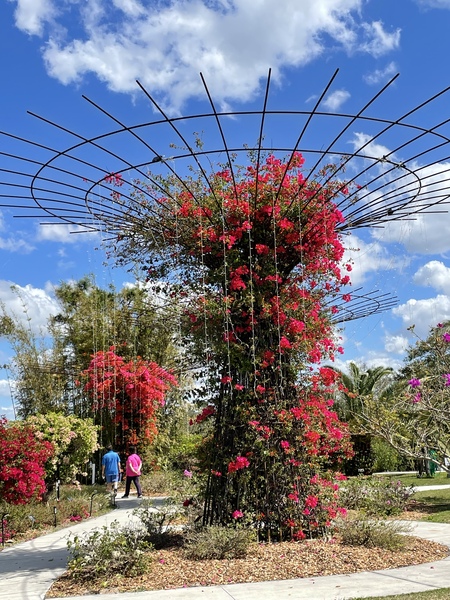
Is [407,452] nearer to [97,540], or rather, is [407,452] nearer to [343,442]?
[343,442]

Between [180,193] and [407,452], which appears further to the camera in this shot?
[180,193]

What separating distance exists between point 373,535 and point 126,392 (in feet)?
37.2

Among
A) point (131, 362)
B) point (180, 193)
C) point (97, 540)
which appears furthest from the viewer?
point (131, 362)

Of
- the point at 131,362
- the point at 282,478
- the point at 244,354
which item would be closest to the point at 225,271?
the point at 244,354

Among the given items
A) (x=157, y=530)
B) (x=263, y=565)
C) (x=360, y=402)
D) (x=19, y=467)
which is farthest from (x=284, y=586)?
(x=360, y=402)

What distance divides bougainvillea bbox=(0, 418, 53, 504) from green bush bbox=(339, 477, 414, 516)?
477 cm

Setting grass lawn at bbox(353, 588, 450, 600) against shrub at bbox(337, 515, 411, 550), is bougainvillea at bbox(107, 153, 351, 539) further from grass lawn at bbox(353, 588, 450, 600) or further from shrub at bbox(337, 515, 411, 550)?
grass lawn at bbox(353, 588, 450, 600)

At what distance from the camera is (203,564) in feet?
18.7

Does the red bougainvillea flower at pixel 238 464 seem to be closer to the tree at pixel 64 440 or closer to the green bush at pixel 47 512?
the green bush at pixel 47 512

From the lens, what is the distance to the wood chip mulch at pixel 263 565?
5.27 meters

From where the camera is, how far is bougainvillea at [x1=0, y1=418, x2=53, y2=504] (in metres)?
9.16

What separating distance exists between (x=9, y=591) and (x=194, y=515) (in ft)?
7.47

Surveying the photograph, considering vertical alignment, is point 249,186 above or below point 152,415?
above

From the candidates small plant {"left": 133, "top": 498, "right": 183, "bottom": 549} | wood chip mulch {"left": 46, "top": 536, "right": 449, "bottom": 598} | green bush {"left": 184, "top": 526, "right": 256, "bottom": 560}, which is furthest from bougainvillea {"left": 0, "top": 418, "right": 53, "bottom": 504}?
green bush {"left": 184, "top": 526, "right": 256, "bottom": 560}
